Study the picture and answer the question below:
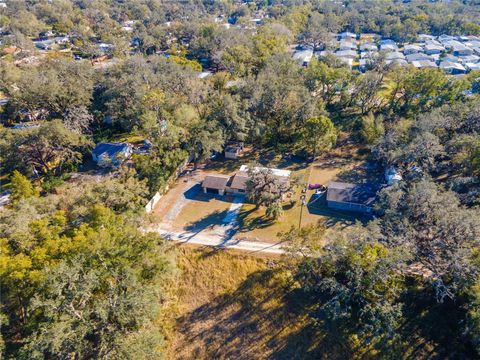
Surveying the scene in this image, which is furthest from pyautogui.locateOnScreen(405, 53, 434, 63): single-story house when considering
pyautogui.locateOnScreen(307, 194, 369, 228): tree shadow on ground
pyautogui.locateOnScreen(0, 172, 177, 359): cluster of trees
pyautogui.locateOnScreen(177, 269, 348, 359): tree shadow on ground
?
pyautogui.locateOnScreen(0, 172, 177, 359): cluster of trees

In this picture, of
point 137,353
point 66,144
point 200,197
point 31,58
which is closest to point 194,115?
point 200,197

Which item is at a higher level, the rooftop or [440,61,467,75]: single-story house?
[440,61,467,75]: single-story house

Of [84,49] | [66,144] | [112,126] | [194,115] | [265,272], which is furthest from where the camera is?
[84,49]

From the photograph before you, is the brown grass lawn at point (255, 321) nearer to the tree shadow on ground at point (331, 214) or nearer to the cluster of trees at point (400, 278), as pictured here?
the cluster of trees at point (400, 278)

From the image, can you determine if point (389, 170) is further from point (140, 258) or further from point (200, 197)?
point (140, 258)

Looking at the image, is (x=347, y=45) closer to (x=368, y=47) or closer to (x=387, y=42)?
(x=368, y=47)

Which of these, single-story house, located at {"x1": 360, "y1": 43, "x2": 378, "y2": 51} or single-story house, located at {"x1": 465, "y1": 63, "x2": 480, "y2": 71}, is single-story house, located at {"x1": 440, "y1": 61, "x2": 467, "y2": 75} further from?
single-story house, located at {"x1": 360, "y1": 43, "x2": 378, "y2": 51}

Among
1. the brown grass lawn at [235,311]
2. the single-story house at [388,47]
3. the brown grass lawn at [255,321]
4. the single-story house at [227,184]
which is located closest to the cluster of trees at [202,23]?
the single-story house at [388,47]
